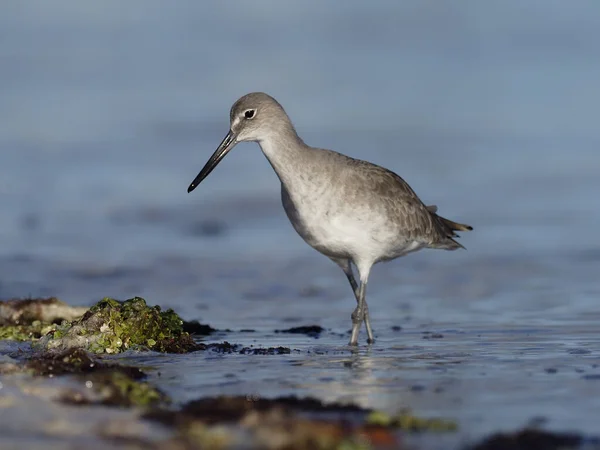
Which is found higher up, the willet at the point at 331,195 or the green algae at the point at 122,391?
the willet at the point at 331,195

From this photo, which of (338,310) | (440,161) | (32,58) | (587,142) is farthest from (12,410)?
(32,58)

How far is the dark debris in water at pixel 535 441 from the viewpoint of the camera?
4930 millimetres

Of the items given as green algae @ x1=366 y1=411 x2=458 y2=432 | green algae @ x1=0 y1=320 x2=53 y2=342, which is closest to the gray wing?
green algae @ x1=0 y1=320 x2=53 y2=342

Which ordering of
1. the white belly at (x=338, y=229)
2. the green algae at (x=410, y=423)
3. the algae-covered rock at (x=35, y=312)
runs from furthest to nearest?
the algae-covered rock at (x=35, y=312) → the white belly at (x=338, y=229) → the green algae at (x=410, y=423)

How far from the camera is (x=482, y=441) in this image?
5070 mm

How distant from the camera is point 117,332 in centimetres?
763

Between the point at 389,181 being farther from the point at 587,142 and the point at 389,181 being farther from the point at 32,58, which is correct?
the point at 32,58

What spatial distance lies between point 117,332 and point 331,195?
2013 millimetres

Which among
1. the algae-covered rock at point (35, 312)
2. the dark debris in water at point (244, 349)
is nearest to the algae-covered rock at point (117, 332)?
the dark debris in water at point (244, 349)

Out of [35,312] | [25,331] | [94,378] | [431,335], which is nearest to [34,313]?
[35,312]

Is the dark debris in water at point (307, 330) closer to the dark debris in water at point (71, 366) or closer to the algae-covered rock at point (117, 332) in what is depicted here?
the algae-covered rock at point (117, 332)

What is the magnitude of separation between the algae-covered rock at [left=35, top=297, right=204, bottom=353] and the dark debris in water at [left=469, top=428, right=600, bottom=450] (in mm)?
3215

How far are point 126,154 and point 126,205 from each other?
3.76m

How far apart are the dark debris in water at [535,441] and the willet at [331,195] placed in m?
3.52
